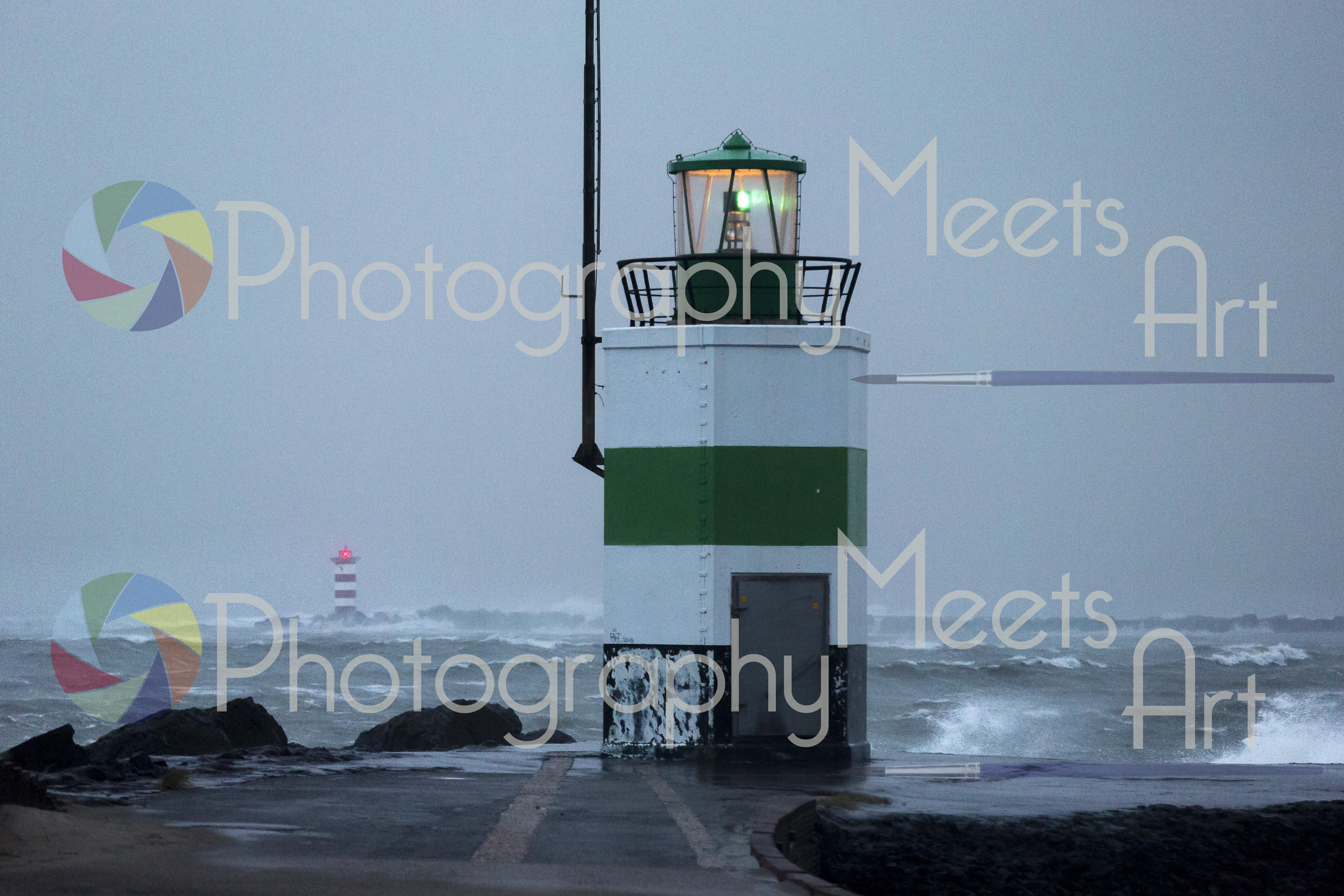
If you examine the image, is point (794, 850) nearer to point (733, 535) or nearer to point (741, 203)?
point (733, 535)

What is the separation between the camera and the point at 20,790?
6785 mm

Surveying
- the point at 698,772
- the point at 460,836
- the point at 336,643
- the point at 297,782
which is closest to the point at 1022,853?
the point at 460,836

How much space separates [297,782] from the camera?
31.3 ft

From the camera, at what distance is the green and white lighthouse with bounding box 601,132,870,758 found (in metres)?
11.7

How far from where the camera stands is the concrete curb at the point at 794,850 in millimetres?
6250

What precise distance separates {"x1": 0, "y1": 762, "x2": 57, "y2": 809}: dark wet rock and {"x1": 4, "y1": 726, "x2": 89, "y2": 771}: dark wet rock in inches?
105

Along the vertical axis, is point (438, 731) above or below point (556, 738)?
above

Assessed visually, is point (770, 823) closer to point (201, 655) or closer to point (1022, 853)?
point (1022, 853)

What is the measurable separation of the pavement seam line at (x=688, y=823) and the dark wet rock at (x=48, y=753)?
159 inches

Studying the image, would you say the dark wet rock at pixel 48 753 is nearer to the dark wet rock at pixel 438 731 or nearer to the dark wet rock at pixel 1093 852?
the dark wet rock at pixel 438 731

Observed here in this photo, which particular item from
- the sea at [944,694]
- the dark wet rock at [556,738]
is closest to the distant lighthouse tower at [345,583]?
the sea at [944,694]

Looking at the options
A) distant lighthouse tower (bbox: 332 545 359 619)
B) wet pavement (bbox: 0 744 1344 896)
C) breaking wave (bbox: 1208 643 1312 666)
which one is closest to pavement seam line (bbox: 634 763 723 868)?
wet pavement (bbox: 0 744 1344 896)

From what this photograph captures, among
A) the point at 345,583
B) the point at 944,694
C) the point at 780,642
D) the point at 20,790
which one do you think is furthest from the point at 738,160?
the point at 345,583

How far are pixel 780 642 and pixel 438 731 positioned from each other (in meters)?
4.82
